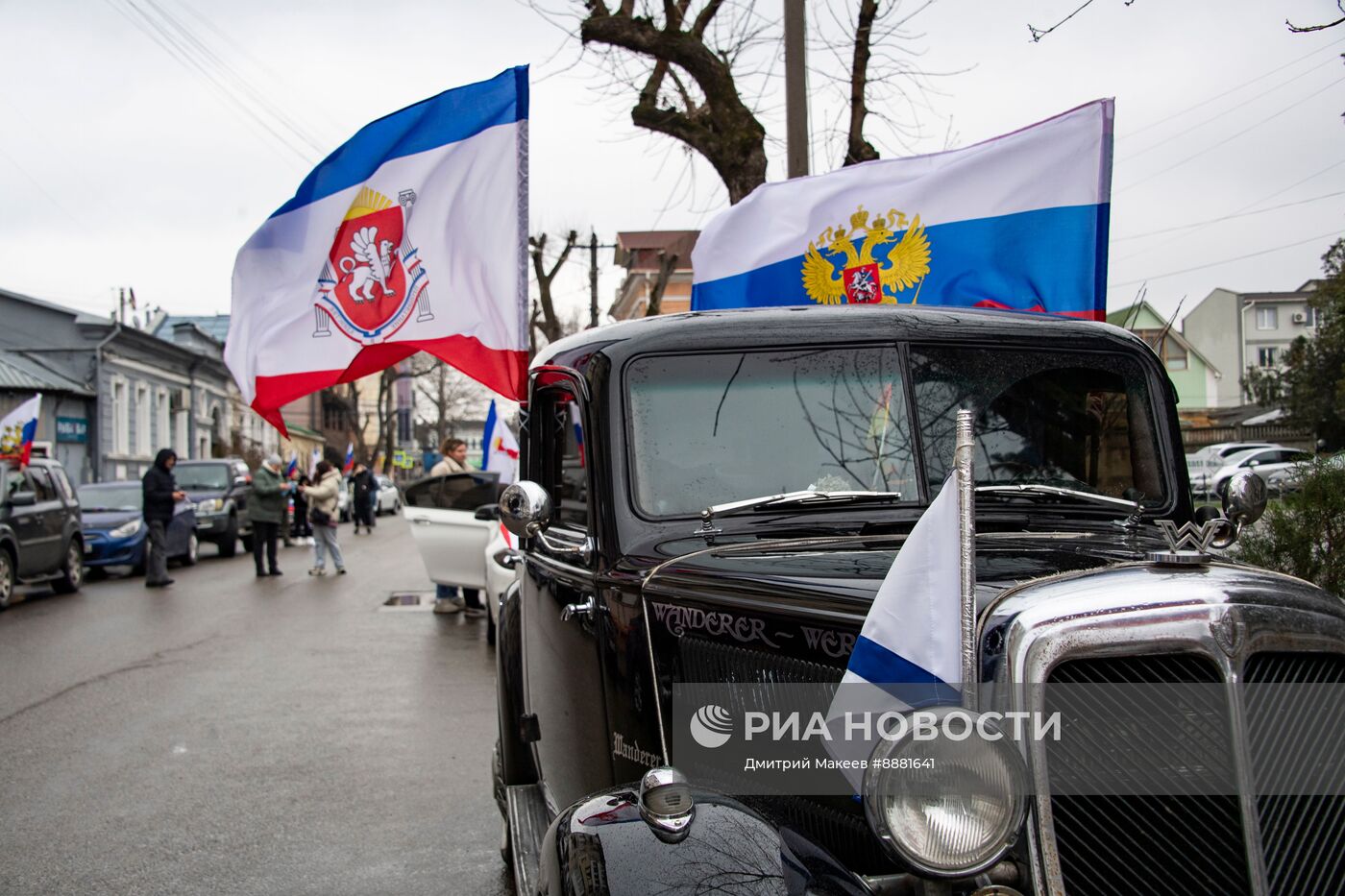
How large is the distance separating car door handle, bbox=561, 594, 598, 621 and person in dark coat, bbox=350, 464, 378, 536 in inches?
1027

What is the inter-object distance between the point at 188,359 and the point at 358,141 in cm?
4073

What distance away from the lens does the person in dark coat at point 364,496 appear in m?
29.2

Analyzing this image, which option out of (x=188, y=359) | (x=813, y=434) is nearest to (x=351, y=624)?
(x=813, y=434)

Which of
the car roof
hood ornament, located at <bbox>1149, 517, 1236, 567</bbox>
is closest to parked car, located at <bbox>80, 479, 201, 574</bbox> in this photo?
the car roof

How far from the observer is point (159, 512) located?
1650 cm

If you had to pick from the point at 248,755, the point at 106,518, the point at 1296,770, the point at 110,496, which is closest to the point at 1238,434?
the point at 110,496

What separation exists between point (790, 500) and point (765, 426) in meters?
0.23

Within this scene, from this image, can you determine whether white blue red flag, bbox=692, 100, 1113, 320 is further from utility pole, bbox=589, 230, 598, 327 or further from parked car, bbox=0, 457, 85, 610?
utility pole, bbox=589, 230, 598, 327

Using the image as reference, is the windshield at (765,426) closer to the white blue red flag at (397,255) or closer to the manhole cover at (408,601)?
the white blue red flag at (397,255)

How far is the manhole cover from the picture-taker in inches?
544

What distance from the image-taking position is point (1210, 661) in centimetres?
212

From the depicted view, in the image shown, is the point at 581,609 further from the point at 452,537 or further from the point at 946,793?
the point at 452,537

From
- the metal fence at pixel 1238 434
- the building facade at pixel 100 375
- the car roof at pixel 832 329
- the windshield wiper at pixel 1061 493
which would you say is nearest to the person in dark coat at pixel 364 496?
the building facade at pixel 100 375

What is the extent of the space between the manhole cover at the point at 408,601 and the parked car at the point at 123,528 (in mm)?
4175
